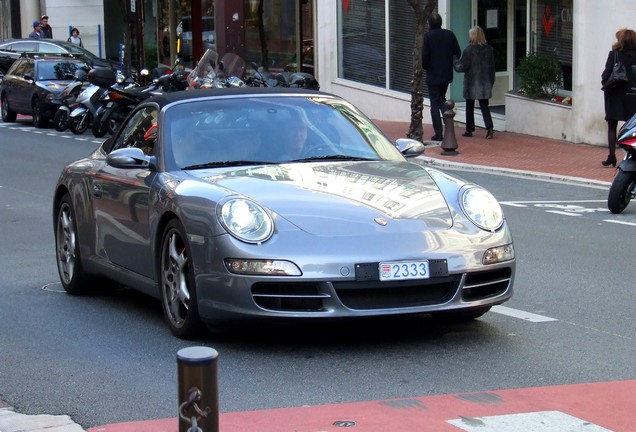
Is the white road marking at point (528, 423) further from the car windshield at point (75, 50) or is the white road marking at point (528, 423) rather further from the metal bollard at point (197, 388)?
the car windshield at point (75, 50)

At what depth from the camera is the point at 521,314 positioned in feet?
27.2

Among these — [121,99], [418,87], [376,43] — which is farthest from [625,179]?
[376,43]

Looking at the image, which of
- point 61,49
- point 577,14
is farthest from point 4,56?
point 577,14

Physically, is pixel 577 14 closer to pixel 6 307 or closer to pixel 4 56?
pixel 6 307

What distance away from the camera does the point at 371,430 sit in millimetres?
5629

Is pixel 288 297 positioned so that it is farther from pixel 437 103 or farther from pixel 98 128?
pixel 98 128

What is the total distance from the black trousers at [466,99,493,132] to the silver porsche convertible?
534 inches

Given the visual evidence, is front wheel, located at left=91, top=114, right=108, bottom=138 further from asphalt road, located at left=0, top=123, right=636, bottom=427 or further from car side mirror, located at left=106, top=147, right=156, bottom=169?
car side mirror, located at left=106, top=147, right=156, bottom=169

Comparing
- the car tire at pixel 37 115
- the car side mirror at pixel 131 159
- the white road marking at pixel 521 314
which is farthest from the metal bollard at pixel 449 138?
the car side mirror at pixel 131 159

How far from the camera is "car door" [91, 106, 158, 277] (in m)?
Answer: 8.11

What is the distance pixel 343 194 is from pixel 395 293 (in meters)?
0.73

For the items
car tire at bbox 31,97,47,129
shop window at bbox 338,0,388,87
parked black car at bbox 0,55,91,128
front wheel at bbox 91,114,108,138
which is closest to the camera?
front wheel at bbox 91,114,108,138

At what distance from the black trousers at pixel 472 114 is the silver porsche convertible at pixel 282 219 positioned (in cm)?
1356

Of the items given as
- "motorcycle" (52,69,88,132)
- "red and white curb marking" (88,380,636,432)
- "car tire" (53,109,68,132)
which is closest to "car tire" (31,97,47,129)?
"motorcycle" (52,69,88,132)
